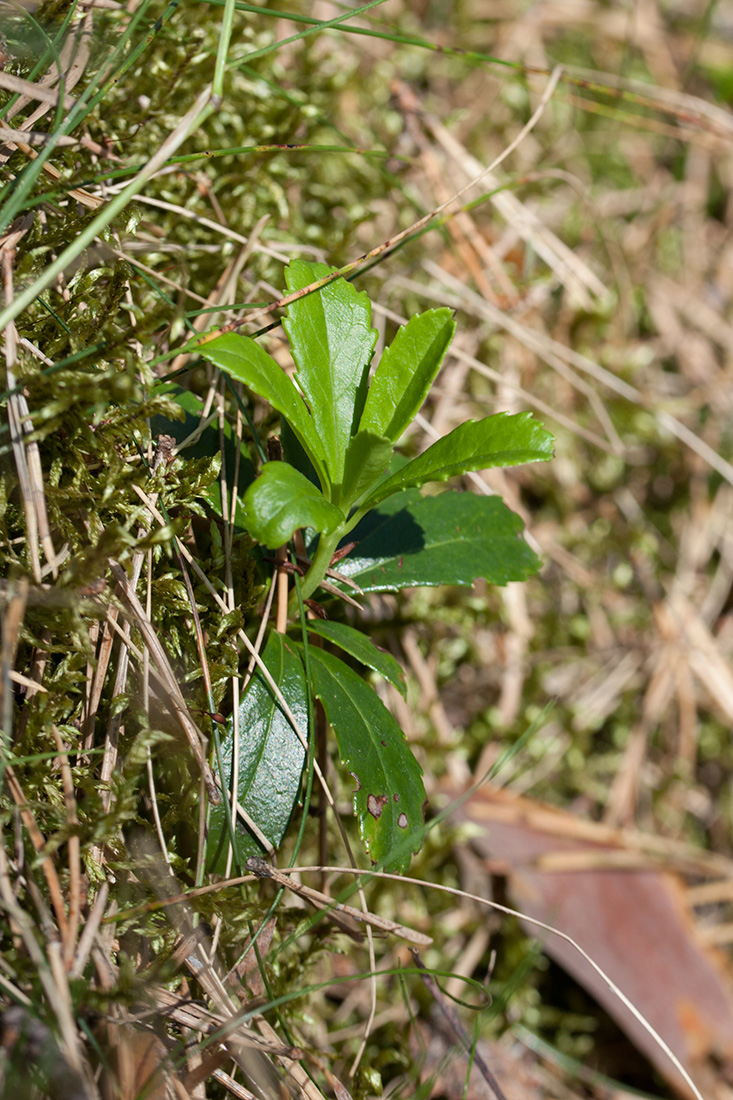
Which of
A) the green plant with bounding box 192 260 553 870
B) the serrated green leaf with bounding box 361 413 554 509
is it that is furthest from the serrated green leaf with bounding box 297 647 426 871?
the serrated green leaf with bounding box 361 413 554 509

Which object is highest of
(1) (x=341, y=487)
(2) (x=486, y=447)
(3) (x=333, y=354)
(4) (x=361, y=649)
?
(3) (x=333, y=354)

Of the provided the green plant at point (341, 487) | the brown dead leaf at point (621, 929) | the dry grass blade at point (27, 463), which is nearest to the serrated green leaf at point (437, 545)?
the green plant at point (341, 487)

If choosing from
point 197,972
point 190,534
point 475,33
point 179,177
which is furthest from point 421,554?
point 475,33

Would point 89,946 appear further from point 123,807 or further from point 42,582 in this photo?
point 42,582

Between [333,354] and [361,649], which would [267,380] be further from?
[361,649]

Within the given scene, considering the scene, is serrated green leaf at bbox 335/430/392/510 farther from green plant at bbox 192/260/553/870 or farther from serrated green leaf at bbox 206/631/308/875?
serrated green leaf at bbox 206/631/308/875

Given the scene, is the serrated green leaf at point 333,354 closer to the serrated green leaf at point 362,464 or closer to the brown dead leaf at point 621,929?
the serrated green leaf at point 362,464

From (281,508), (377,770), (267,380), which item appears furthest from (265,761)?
(267,380)
